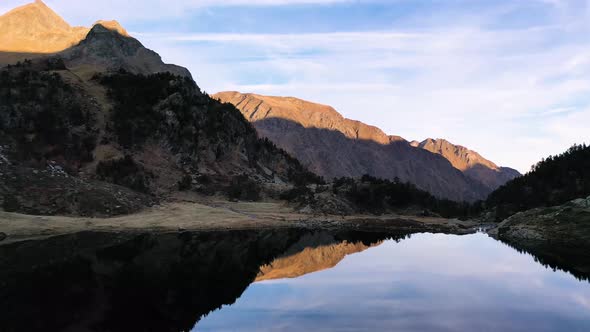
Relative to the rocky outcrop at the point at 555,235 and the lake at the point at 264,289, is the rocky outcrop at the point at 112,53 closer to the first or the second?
the lake at the point at 264,289

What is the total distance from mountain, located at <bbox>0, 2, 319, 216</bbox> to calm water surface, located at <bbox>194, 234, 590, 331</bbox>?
104 feet

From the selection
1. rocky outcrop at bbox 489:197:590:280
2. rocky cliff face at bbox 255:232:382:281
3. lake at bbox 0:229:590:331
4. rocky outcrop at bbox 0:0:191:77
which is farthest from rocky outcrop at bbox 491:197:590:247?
rocky outcrop at bbox 0:0:191:77

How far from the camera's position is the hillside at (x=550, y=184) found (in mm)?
64188

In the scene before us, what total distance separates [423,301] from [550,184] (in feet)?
191

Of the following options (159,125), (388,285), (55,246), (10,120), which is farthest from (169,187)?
(388,285)

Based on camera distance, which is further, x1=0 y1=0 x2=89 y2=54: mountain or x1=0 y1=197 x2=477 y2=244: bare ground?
x1=0 y1=0 x2=89 y2=54: mountain

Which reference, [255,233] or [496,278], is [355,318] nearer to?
[496,278]

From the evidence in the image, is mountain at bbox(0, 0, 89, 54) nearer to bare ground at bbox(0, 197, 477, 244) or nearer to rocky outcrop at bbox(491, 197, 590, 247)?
bare ground at bbox(0, 197, 477, 244)

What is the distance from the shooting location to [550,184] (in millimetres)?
69188

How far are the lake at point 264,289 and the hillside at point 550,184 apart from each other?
Result: 3129 centimetres

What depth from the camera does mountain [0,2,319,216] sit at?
47906 mm

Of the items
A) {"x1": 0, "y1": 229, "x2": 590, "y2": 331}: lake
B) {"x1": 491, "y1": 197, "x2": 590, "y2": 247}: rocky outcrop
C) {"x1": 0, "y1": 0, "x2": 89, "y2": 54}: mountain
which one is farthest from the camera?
{"x1": 0, "y1": 0, "x2": 89, "y2": 54}: mountain

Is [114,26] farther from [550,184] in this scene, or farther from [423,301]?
[423,301]

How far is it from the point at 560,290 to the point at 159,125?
69.8m
